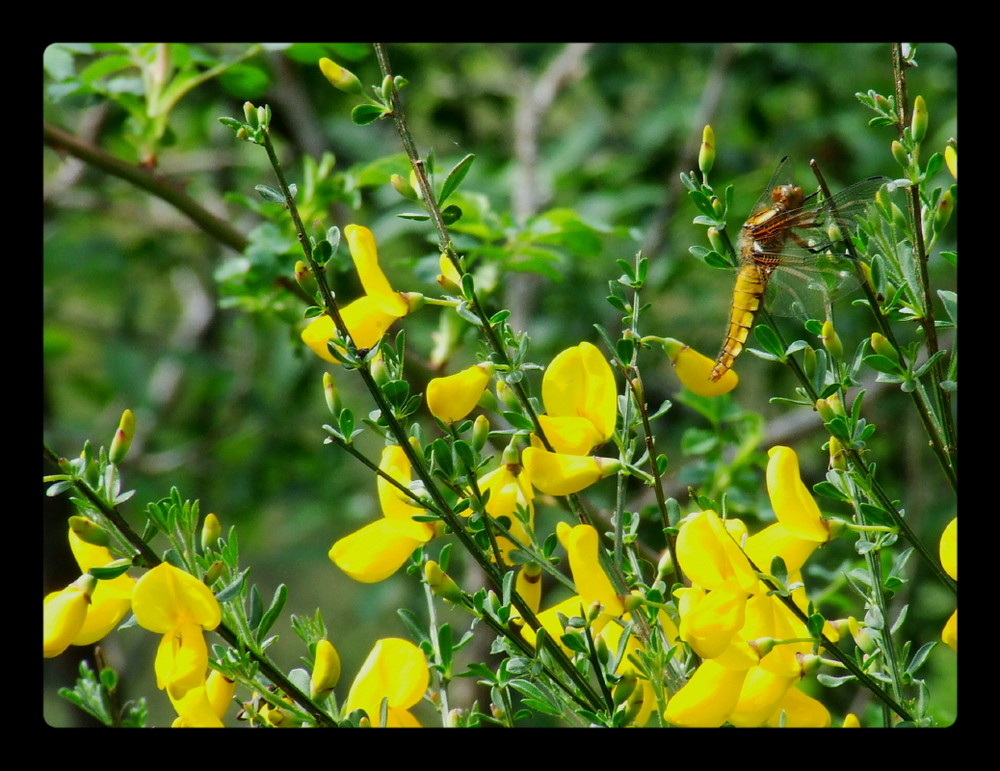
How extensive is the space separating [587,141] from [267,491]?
0.96m

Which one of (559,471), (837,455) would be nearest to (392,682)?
(559,471)

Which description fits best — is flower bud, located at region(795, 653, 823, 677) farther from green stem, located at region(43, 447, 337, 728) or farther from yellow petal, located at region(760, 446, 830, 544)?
green stem, located at region(43, 447, 337, 728)

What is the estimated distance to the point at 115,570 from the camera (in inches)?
22.0

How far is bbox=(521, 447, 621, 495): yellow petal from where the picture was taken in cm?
57

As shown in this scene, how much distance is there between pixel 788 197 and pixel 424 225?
79 cm

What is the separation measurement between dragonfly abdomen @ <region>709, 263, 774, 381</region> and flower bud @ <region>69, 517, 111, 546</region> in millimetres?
374

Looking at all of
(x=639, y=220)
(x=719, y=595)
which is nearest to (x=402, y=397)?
(x=719, y=595)

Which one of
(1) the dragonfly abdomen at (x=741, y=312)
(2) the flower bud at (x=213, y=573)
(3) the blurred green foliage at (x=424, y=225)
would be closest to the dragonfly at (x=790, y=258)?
(1) the dragonfly abdomen at (x=741, y=312)

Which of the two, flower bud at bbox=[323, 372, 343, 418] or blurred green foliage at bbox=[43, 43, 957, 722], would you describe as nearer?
flower bud at bbox=[323, 372, 343, 418]

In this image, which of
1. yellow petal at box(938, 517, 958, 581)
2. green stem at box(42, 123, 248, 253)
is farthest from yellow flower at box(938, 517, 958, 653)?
green stem at box(42, 123, 248, 253)

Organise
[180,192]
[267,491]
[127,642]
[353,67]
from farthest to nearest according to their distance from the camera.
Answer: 1. [127,642]
2. [267,491]
3. [353,67]
4. [180,192]

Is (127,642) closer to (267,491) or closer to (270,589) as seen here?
(270,589)

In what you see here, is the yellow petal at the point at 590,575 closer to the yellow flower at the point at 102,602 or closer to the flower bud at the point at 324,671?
the flower bud at the point at 324,671
